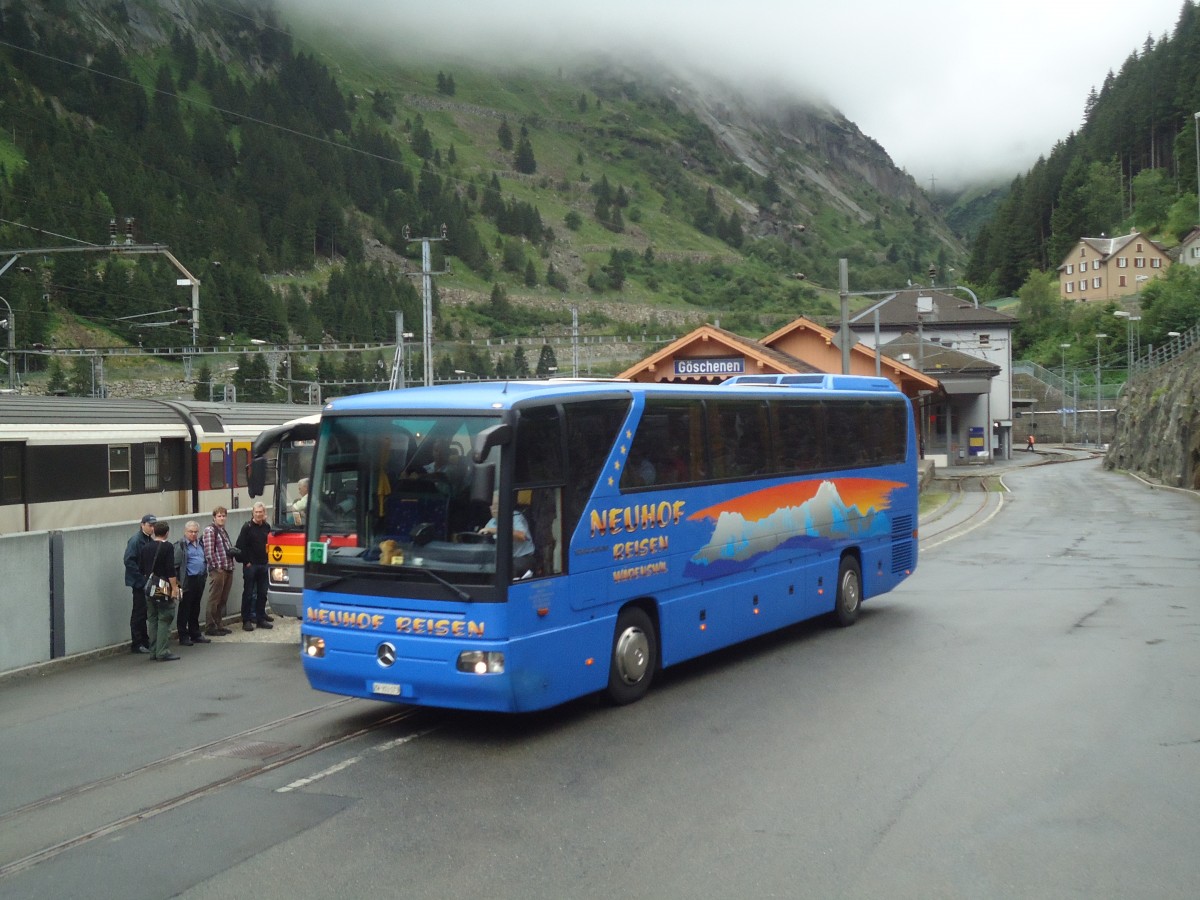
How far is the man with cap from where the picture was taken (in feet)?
44.3

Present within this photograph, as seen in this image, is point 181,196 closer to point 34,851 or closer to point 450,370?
point 450,370

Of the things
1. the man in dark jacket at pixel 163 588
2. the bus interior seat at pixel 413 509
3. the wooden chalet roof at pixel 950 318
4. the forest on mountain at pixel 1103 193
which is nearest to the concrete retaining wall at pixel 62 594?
the man in dark jacket at pixel 163 588

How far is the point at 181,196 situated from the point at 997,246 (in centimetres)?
10076

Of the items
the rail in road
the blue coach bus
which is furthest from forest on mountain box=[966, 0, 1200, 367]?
the rail in road

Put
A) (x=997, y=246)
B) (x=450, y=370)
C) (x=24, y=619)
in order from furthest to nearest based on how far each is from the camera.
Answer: (x=997, y=246)
(x=450, y=370)
(x=24, y=619)

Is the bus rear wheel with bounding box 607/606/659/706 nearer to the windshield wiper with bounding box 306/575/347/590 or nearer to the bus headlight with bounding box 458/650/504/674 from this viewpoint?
the bus headlight with bounding box 458/650/504/674

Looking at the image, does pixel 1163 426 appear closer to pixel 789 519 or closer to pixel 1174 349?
pixel 1174 349

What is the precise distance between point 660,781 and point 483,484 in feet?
8.03

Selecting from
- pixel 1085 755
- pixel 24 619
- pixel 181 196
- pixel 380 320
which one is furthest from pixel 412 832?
pixel 181 196

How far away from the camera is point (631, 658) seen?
421 inches

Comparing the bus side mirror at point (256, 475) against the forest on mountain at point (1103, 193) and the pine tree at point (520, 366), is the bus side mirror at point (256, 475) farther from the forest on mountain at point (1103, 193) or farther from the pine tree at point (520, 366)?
the forest on mountain at point (1103, 193)

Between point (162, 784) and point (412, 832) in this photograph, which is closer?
point (412, 832)

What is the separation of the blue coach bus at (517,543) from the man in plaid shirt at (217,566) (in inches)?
223

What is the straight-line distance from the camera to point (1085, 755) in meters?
8.85
